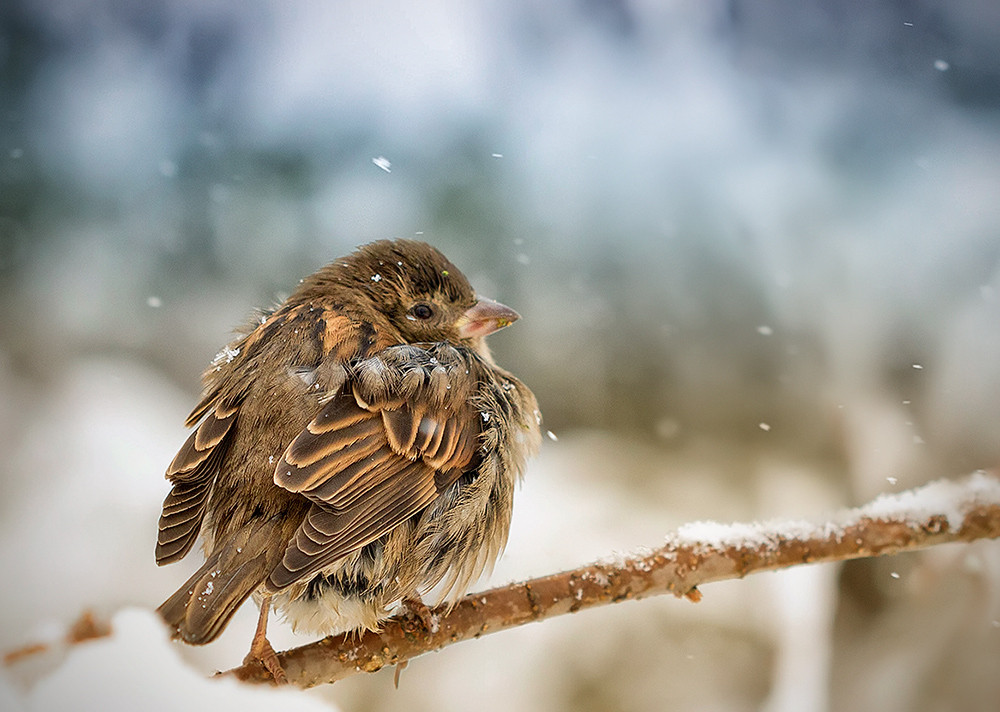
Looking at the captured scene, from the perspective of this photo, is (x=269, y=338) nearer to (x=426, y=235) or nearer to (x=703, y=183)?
(x=426, y=235)

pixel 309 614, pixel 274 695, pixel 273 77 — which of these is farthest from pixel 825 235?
pixel 274 695

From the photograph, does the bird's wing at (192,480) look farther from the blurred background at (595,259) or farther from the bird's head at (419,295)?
the blurred background at (595,259)

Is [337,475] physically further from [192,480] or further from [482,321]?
[482,321]

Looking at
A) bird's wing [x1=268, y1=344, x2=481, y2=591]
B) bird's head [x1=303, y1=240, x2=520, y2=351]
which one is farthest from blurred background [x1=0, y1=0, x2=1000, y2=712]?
bird's wing [x1=268, y1=344, x2=481, y2=591]

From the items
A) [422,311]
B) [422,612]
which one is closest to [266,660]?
[422,612]

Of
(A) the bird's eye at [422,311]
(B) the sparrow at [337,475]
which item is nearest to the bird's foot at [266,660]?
(B) the sparrow at [337,475]

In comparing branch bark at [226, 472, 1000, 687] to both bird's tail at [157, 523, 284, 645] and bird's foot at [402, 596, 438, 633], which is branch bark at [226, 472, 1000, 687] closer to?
bird's foot at [402, 596, 438, 633]
